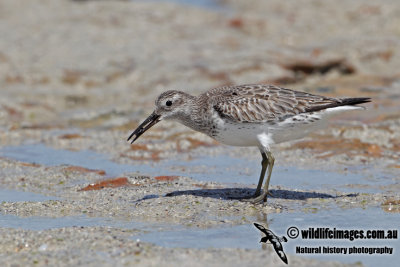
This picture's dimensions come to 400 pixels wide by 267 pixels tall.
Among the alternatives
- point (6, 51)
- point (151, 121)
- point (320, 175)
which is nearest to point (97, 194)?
point (151, 121)

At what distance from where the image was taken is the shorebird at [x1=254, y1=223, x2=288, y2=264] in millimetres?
6611

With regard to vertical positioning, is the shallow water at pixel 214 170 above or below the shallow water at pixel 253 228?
above

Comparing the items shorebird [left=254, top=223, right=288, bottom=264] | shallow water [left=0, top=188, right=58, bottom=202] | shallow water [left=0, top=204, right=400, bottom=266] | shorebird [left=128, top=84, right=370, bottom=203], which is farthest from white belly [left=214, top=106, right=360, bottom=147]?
shallow water [left=0, top=188, right=58, bottom=202]

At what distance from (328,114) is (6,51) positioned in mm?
13019

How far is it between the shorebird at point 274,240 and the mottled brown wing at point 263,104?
65.1 inches

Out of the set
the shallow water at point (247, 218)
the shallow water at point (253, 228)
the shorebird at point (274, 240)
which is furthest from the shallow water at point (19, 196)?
the shorebird at point (274, 240)

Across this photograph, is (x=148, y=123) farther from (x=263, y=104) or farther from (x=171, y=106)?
(x=263, y=104)

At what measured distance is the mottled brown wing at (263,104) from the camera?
8805mm

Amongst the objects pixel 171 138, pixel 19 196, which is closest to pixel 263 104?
pixel 19 196

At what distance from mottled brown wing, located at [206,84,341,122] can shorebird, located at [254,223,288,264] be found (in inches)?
65.1

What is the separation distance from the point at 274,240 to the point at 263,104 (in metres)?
2.38

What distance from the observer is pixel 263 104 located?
8.95m

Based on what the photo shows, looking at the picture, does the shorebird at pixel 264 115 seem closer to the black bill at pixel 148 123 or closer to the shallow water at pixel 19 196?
the black bill at pixel 148 123

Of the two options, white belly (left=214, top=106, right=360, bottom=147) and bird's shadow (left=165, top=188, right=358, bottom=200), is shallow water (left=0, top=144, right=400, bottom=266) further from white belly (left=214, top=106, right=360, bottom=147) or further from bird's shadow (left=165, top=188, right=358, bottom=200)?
white belly (left=214, top=106, right=360, bottom=147)
